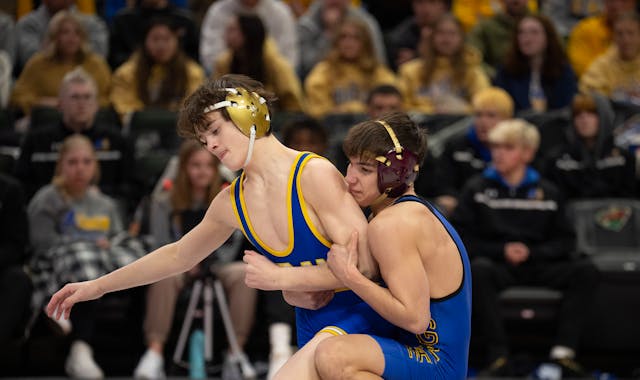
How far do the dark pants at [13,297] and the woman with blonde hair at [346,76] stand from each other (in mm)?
2733

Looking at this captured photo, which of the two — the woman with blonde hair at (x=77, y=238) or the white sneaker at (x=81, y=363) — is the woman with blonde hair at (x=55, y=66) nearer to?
the woman with blonde hair at (x=77, y=238)

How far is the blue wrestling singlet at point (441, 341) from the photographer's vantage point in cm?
373

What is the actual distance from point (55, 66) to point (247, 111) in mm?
4960

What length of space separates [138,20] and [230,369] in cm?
354

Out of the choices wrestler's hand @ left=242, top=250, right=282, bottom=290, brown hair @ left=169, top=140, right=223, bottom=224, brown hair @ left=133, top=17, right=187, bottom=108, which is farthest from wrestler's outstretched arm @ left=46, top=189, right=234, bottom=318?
brown hair @ left=133, top=17, right=187, bottom=108

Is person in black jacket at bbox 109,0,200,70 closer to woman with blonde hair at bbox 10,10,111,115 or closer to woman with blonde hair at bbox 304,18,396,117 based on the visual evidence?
woman with blonde hair at bbox 10,10,111,115

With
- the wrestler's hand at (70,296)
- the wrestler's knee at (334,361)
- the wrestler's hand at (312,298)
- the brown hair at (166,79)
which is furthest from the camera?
the brown hair at (166,79)

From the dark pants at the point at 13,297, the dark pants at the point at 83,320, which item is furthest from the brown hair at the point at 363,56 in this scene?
the dark pants at the point at 13,297

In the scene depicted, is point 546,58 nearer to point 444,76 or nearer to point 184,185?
point 444,76

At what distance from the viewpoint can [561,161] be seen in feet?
25.4

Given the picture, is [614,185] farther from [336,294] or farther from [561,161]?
[336,294]

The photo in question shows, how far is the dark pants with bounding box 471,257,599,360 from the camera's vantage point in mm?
6699

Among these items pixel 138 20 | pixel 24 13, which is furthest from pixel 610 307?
pixel 24 13

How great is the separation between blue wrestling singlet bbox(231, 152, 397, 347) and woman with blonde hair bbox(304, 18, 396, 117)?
4443 mm
